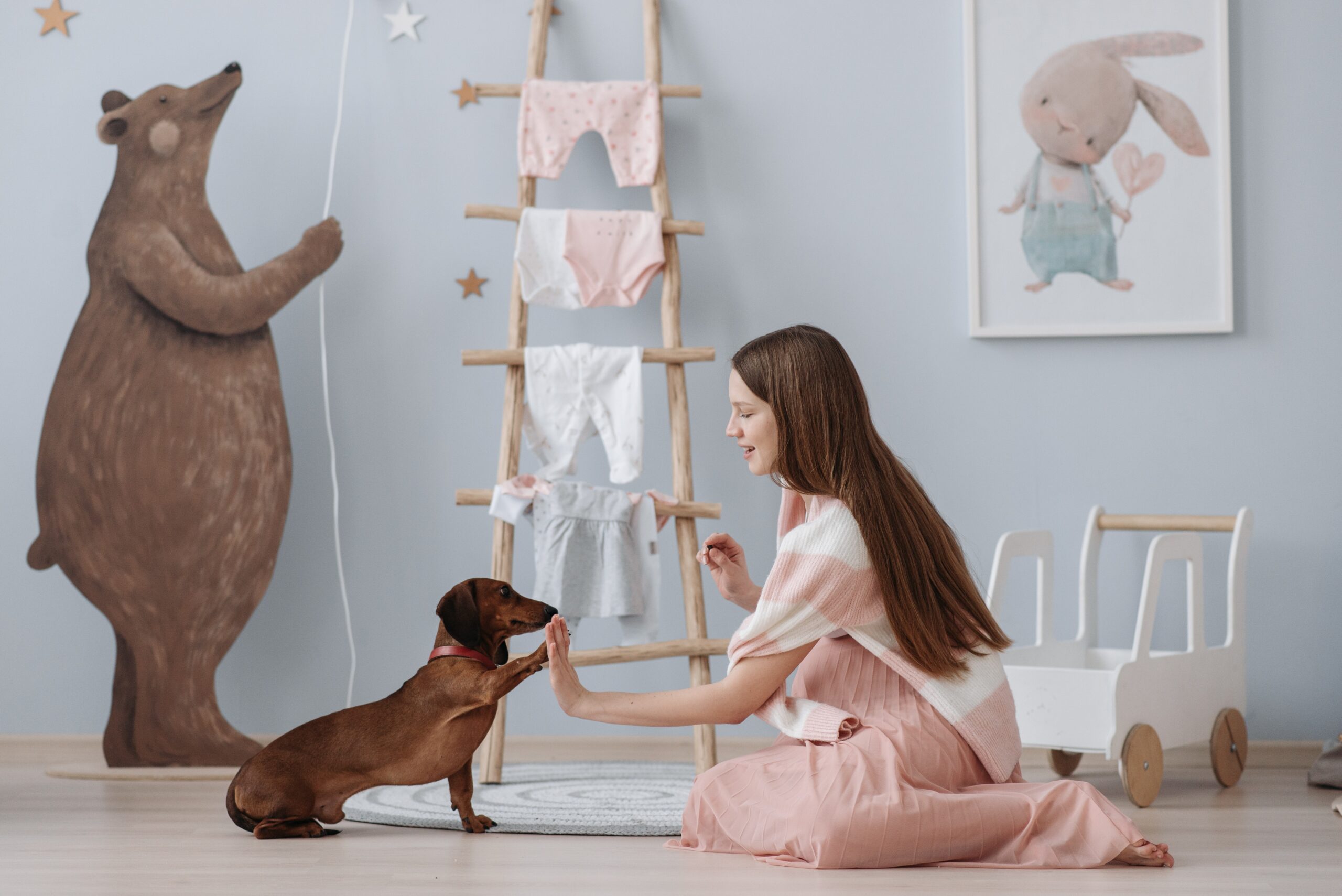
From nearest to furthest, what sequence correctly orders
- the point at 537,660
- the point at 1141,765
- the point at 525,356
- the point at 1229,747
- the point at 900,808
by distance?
the point at 900,808 → the point at 537,660 → the point at 1141,765 → the point at 1229,747 → the point at 525,356

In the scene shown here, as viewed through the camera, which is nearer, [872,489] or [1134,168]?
[872,489]

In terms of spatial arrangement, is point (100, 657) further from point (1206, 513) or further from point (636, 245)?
point (1206, 513)

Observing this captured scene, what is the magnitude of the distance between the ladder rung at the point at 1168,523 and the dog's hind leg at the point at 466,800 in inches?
53.4

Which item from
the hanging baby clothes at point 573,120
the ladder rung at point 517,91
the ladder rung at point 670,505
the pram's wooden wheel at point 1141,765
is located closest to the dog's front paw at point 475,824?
the ladder rung at point 670,505

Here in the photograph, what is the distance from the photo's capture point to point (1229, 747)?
2.22 metres

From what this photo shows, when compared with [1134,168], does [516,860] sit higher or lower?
lower

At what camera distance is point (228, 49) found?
2625 mm

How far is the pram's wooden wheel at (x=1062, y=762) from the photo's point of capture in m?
2.31

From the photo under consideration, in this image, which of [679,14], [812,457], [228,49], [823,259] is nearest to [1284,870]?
[812,457]

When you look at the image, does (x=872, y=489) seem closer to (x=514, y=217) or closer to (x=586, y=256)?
(x=586, y=256)

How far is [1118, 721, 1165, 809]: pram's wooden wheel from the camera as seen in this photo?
1969 mm

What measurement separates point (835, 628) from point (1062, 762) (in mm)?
1039

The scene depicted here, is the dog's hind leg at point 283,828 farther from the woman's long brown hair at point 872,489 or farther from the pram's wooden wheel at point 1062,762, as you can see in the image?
the pram's wooden wheel at point 1062,762

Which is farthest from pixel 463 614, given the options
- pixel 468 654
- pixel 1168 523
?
pixel 1168 523
